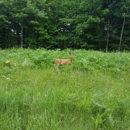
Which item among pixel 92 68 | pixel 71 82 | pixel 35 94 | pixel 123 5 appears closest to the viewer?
pixel 35 94

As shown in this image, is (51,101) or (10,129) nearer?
(10,129)

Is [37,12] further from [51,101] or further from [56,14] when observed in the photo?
[51,101]

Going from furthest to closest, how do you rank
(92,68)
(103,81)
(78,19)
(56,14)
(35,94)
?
(56,14) → (78,19) → (92,68) → (103,81) → (35,94)

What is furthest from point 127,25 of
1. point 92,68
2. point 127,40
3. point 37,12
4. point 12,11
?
point 92,68

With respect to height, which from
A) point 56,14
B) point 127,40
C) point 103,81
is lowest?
point 127,40

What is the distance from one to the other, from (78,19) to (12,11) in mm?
7778

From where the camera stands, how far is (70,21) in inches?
736

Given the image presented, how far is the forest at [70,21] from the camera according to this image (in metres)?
17.6

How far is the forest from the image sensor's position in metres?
17.6

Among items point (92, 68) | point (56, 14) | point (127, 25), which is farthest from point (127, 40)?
point (92, 68)

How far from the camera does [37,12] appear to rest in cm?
1747

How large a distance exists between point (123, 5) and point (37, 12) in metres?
9.63

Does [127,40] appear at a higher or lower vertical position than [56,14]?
lower

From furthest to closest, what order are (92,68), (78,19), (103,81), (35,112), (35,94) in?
(78,19) < (92,68) < (103,81) < (35,94) < (35,112)
